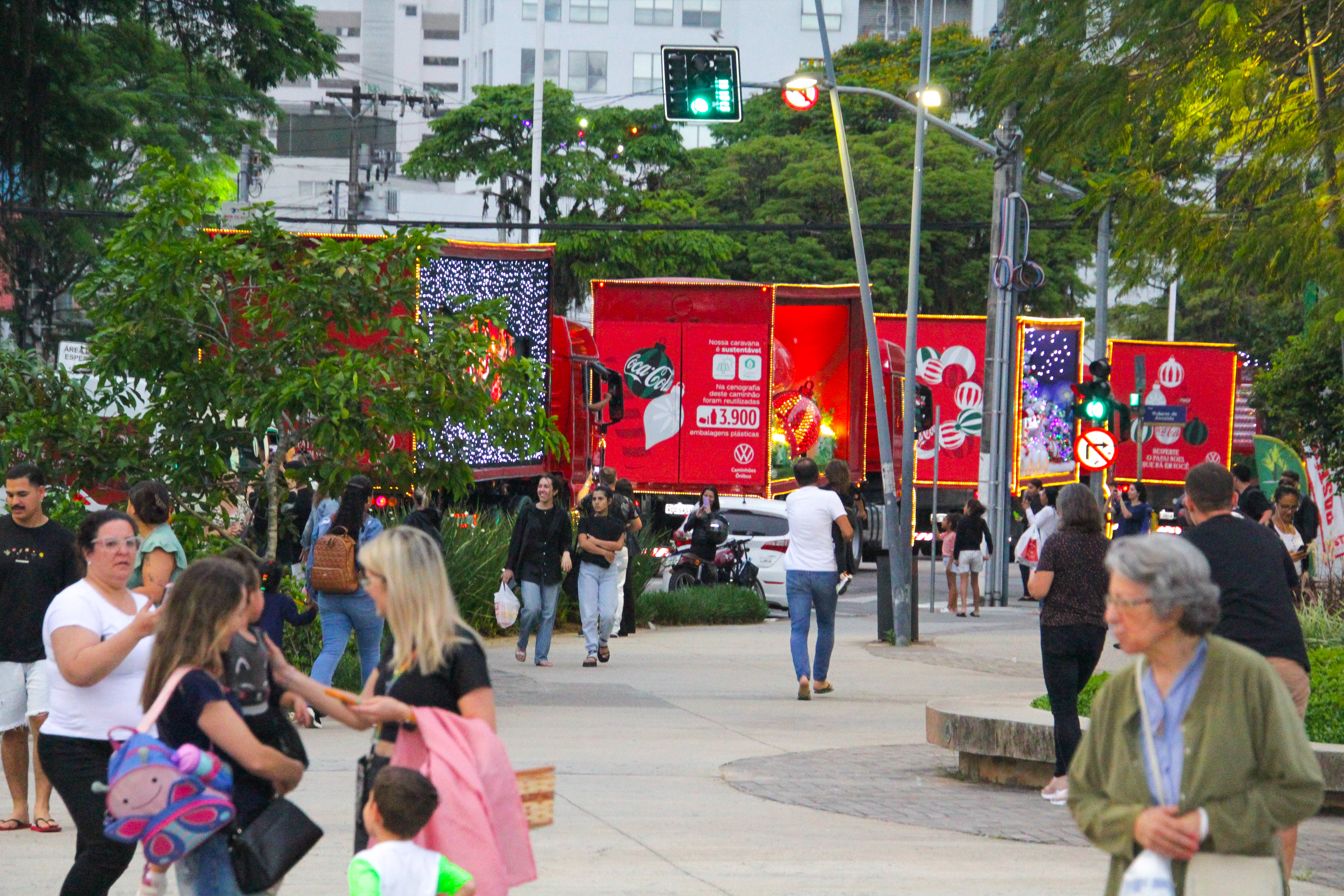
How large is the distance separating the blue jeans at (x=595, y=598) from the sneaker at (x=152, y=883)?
423 inches

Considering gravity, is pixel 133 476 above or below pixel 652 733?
above

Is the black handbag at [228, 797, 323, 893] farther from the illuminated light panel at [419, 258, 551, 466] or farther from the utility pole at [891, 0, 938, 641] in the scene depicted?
the illuminated light panel at [419, 258, 551, 466]

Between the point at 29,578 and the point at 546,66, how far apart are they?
78188mm

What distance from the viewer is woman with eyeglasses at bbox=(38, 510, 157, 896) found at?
521cm

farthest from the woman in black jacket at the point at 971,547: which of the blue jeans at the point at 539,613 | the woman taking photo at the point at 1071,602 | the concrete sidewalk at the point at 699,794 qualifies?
the woman taking photo at the point at 1071,602

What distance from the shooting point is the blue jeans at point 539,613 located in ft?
50.4

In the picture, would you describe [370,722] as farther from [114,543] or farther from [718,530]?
[718,530]

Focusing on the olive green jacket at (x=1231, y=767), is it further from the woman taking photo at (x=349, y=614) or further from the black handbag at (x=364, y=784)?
the woman taking photo at (x=349, y=614)

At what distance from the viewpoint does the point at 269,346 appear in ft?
39.9

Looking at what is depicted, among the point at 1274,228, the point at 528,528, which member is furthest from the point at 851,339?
the point at 1274,228

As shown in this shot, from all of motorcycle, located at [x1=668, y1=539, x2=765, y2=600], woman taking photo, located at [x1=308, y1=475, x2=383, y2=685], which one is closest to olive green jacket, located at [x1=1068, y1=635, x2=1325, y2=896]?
woman taking photo, located at [x1=308, y1=475, x2=383, y2=685]

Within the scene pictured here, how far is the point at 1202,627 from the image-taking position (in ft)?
12.1

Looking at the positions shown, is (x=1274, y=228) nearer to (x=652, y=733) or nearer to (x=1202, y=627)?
(x=652, y=733)

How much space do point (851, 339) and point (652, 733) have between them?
57.1ft
